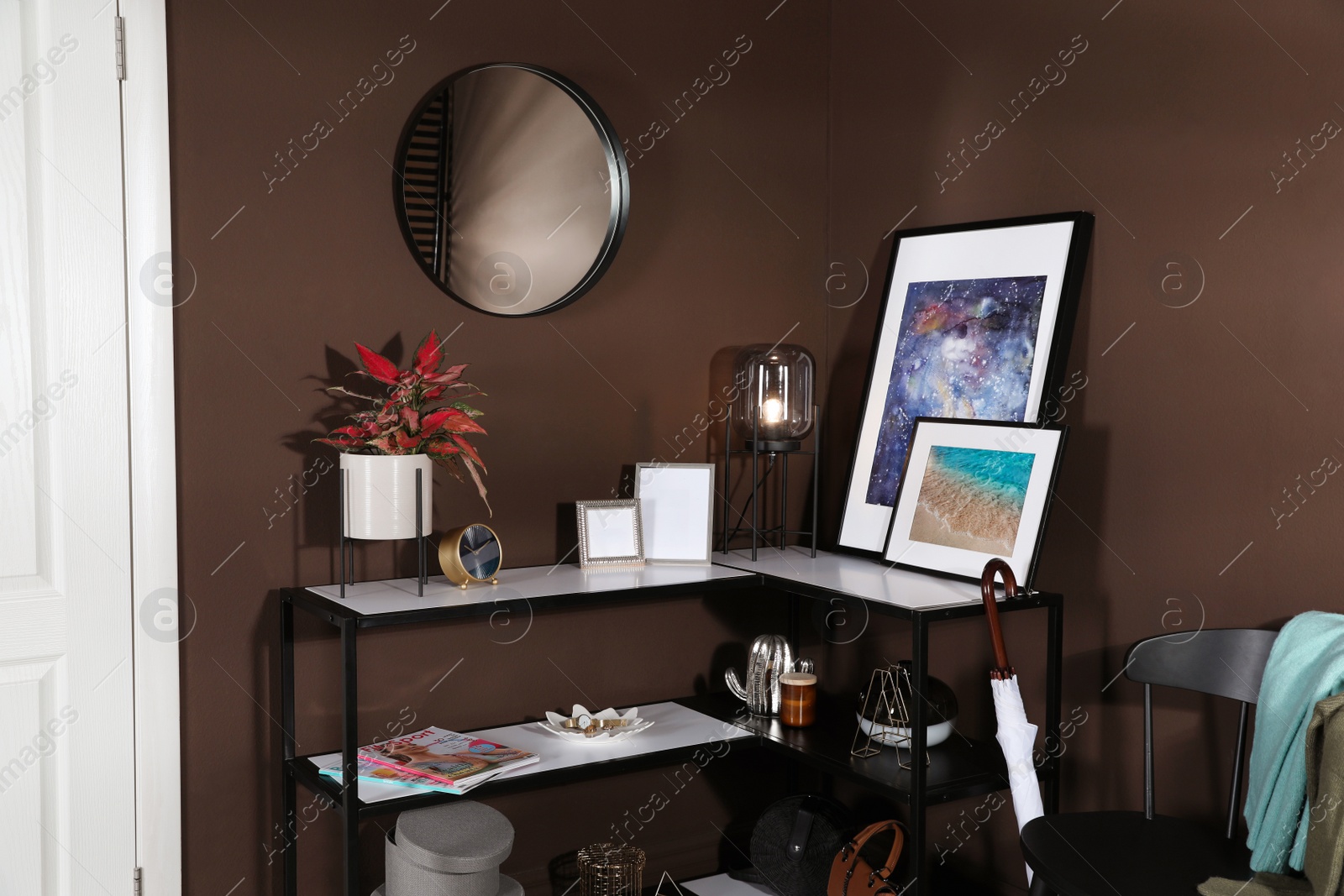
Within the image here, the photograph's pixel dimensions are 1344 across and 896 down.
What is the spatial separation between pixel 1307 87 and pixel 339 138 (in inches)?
73.9

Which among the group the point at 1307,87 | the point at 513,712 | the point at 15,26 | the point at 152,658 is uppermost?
the point at 15,26

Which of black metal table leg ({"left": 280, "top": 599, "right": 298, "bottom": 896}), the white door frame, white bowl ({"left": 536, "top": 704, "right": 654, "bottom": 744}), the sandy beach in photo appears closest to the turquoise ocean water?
the sandy beach in photo

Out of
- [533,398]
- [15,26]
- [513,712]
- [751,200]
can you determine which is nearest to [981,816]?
[513,712]

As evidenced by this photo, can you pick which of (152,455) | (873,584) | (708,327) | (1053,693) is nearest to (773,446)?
(708,327)

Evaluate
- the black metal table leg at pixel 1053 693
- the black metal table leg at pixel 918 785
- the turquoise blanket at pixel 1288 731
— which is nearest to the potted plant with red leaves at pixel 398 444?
the black metal table leg at pixel 918 785

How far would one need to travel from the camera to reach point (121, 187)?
7.09 ft

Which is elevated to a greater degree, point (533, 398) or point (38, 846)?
point (533, 398)

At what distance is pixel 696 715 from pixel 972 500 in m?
0.85

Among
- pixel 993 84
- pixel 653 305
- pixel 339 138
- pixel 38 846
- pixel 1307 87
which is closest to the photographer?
pixel 1307 87

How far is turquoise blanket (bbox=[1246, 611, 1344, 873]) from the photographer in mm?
1753

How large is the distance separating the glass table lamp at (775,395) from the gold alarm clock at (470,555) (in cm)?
74

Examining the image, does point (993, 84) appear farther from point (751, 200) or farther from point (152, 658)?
point (152, 658)

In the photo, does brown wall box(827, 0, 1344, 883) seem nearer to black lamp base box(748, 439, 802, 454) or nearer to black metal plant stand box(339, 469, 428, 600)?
black lamp base box(748, 439, 802, 454)

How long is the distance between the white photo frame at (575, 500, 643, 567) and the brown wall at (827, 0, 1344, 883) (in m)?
0.84
